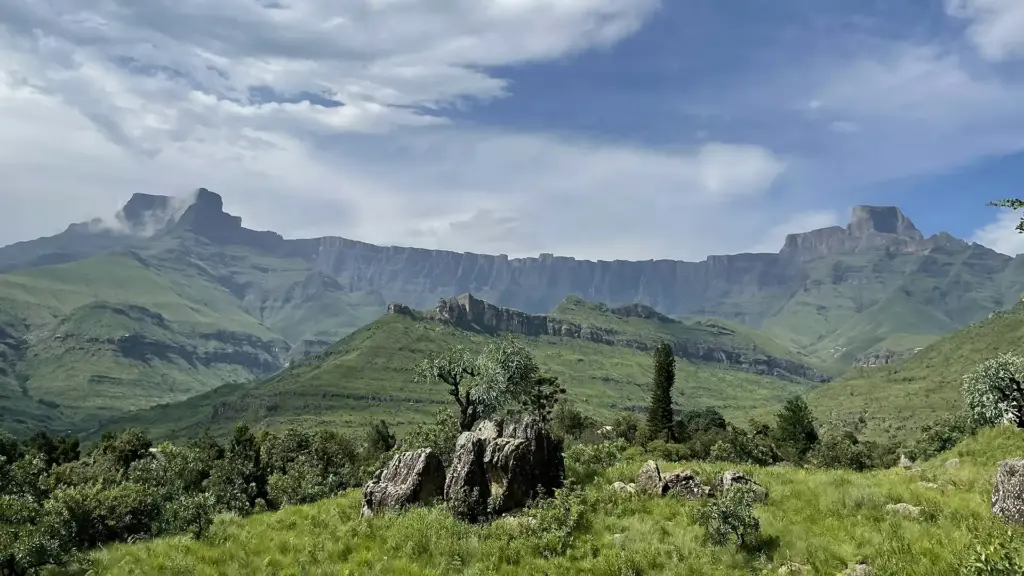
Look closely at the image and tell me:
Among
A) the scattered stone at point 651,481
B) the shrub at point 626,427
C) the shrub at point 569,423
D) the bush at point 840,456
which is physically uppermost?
the scattered stone at point 651,481

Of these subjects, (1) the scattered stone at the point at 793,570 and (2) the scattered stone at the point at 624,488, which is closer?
(1) the scattered stone at the point at 793,570

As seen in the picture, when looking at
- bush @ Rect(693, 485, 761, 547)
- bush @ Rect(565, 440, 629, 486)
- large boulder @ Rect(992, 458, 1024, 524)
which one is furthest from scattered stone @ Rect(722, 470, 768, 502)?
large boulder @ Rect(992, 458, 1024, 524)

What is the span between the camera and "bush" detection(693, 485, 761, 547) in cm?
1812

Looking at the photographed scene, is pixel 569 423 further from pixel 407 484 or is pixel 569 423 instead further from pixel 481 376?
pixel 407 484

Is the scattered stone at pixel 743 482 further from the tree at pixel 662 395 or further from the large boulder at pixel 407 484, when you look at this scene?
the tree at pixel 662 395

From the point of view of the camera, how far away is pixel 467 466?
24.4 metres

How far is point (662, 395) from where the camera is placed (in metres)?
122

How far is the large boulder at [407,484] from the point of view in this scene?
79.2 ft

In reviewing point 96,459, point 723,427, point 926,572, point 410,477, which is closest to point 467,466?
point 410,477

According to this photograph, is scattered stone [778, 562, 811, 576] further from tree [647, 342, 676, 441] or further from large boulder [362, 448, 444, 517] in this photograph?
tree [647, 342, 676, 441]

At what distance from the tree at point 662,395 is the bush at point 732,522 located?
10271cm

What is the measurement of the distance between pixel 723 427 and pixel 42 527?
15522 centimetres

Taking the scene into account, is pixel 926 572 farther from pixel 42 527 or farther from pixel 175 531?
pixel 175 531

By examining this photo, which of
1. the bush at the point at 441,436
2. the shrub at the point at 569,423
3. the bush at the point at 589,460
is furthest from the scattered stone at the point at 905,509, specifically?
the shrub at the point at 569,423
